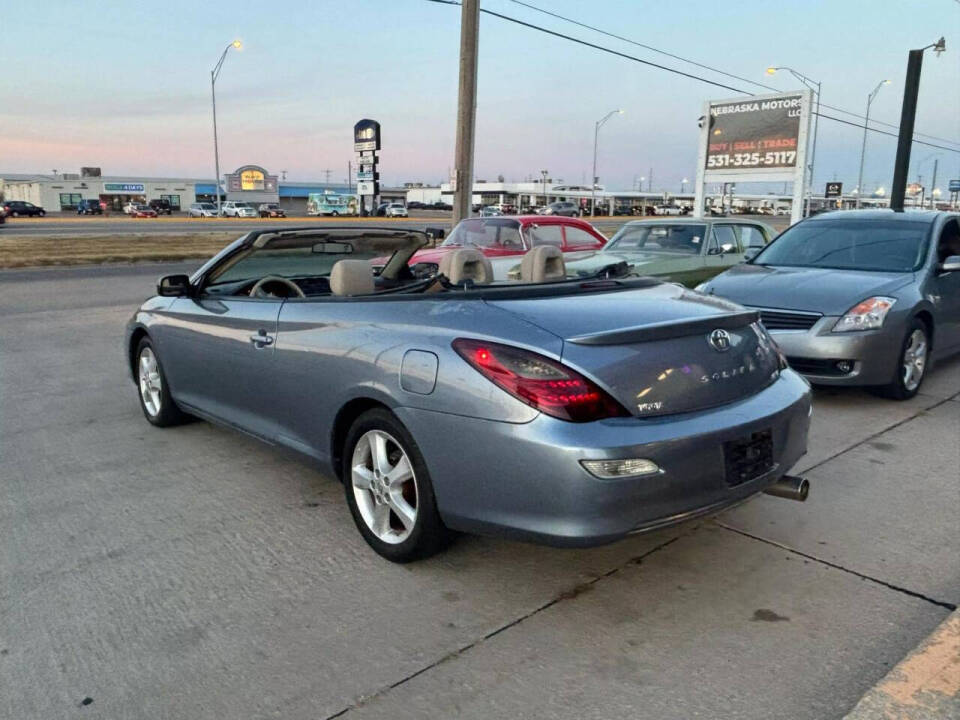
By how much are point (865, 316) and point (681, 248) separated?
4.91 m

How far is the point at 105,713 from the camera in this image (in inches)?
96.4

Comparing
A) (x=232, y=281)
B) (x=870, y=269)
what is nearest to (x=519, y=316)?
(x=232, y=281)

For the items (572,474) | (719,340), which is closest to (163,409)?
(572,474)

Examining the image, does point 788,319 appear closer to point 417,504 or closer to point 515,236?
point 417,504

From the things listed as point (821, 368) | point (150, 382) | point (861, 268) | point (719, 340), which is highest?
point (861, 268)

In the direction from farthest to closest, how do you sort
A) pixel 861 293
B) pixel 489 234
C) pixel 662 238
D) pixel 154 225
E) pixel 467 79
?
pixel 154 225 → pixel 467 79 → pixel 489 234 → pixel 662 238 → pixel 861 293

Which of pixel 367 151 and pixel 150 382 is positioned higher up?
pixel 367 151

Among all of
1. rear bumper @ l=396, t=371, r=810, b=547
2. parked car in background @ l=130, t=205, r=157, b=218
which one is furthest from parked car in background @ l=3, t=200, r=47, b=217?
rear bumper @ l=396, t=371, r=810, b=547

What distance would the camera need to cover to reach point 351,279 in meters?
4.04

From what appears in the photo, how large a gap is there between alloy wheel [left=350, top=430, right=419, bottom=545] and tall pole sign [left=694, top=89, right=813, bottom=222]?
19918 mm

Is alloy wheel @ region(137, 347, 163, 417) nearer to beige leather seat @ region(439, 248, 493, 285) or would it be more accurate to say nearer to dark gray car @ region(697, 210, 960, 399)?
beige leather seat @ region(439, 248, 493, 285)

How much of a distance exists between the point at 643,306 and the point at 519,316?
24.4 inches

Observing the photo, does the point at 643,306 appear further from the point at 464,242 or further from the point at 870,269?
the point at 464,242

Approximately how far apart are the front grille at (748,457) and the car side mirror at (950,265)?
467cm
